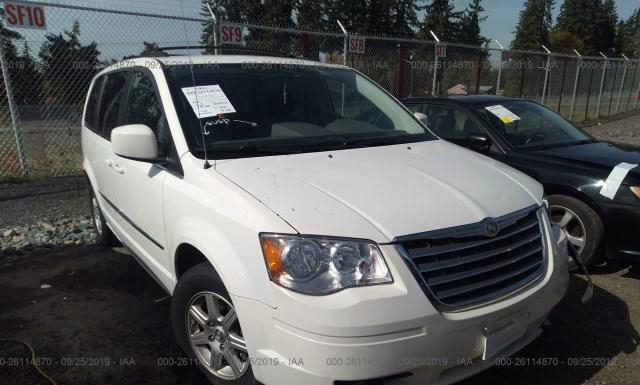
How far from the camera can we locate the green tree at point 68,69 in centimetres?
716

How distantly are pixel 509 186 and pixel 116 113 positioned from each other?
118 inches

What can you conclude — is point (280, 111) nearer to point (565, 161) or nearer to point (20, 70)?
point (565, 161)

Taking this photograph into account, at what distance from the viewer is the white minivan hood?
6.68ft

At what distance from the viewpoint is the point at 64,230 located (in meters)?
5.18

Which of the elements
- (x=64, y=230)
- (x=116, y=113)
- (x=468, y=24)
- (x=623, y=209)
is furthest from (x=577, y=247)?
(x=468, y=24)

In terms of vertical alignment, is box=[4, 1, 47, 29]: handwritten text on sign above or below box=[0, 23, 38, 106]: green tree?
above

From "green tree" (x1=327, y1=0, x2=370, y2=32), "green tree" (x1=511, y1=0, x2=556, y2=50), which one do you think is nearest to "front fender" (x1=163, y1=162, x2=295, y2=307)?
"green tree" (x1=327, y1=0, x2=370, y2=32)

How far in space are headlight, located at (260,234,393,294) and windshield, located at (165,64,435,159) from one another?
0.85 meters

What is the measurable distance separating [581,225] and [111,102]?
4106mm

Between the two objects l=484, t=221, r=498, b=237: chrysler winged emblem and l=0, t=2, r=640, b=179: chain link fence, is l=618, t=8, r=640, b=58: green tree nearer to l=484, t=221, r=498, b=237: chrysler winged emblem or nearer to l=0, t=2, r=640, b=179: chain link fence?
l=0, t=2, r=640, b=179: chain link fence

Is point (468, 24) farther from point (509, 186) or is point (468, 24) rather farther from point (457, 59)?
point (509, 186)

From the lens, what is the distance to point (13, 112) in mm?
6488

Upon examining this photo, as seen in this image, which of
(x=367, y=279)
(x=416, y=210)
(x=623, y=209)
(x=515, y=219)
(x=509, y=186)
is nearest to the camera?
(x=367, y=279)

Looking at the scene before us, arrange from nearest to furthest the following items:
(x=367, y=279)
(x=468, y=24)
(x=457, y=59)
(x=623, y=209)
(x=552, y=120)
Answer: (x=367, y=279)
(x=623, y=209)
(x=552, y=120)
(x=457, y=59)
(x=468, y=24)
